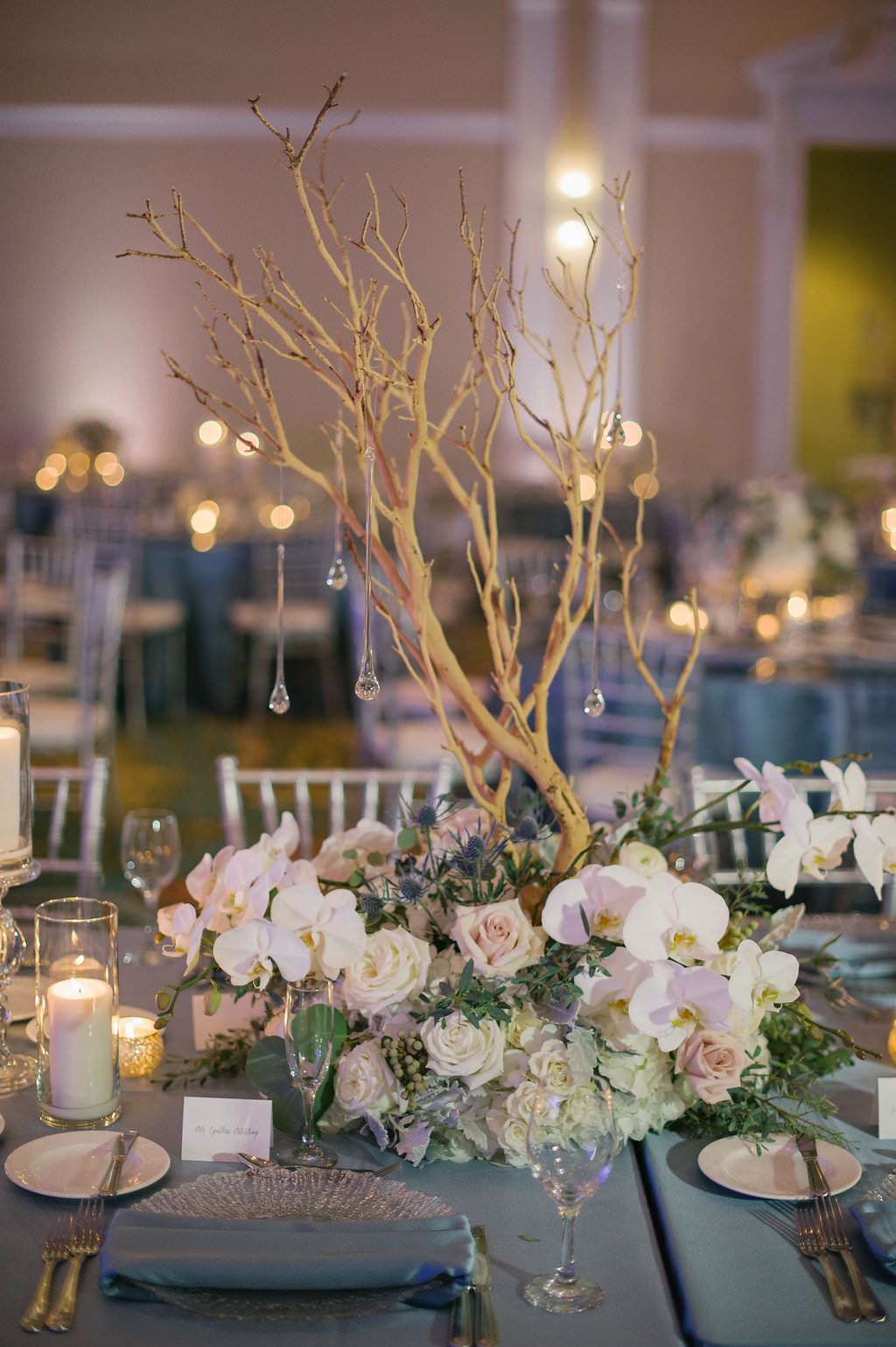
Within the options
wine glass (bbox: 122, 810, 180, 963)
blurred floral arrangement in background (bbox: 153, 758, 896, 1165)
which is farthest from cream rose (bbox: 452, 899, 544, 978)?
wine glass (bbox: 122, 810, 180, 963)

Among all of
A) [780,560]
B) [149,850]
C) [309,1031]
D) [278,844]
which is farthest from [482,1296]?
[780,560]

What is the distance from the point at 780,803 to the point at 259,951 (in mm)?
549

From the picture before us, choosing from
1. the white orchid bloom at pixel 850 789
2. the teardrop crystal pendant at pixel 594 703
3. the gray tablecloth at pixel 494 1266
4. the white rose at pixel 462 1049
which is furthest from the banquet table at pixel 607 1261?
the teardrop crystal pendant at pixel 594 703

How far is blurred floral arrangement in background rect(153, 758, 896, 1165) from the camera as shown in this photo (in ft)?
4.41


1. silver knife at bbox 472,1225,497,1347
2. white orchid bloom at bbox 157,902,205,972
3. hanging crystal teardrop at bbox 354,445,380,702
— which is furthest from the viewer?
white orchid bloom at bbox 157,902,205,972

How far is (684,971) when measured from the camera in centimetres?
132

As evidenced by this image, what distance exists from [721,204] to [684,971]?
9107 mm

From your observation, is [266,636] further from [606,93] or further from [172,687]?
[606,93]

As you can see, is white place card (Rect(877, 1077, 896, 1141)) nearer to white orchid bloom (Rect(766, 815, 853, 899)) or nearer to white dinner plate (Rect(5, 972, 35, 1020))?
white orchid bloom (Rect(766, 815, 853, 899))

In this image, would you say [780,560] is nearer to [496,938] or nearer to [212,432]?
[496,938]

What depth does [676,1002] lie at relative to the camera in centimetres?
133

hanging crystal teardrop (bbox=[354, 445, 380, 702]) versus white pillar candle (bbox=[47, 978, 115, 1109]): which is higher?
hanging crystal teardrop (bbox=[354, 445, 380, 702])

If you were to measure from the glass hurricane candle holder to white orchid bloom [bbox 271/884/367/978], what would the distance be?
208 mm

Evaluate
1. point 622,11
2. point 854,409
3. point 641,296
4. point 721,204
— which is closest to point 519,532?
point 641,296
